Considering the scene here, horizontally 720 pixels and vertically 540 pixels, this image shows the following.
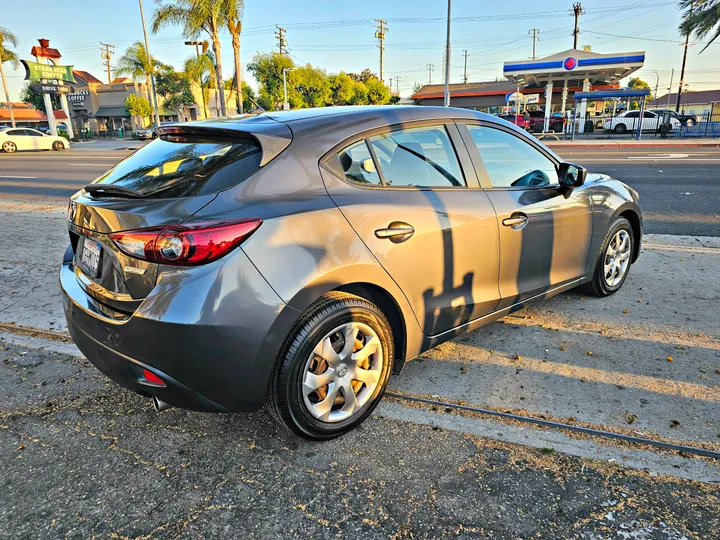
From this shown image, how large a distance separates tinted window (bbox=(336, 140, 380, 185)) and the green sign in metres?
45.0

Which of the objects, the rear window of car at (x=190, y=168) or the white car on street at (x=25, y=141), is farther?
the white car on street at (x=25, y=141)

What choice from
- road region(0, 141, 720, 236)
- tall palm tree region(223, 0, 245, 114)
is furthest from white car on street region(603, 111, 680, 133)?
tall palm tree region(223, 0, 245, 114)

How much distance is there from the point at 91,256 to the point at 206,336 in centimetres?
87

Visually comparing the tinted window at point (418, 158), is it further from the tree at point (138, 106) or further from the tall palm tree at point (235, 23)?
the tree at point (138, 106)

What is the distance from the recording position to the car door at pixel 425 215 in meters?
2.62

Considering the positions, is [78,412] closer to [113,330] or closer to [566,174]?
[113,330]

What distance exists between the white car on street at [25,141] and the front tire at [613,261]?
31698 millimetres

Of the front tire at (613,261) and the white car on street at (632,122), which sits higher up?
the white car on street at (632,122)

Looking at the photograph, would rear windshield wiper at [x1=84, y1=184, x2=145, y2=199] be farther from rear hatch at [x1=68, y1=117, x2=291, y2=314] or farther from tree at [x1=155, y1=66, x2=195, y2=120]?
tree at [x1=155, y1=66, x2=195, y2=120]

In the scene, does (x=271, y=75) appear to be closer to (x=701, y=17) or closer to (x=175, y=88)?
(x=175, y=88)

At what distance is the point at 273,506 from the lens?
7.31 feet

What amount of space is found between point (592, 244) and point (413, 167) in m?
1.85

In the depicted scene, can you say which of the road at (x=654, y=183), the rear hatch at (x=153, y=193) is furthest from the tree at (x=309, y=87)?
the rear hatch at (x=153, y=193)

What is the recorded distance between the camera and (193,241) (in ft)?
7.04
